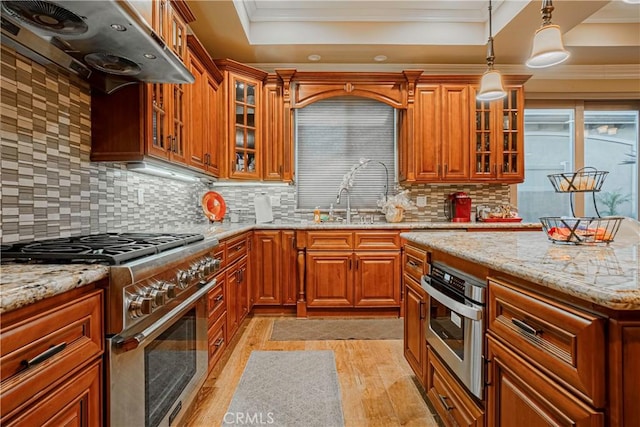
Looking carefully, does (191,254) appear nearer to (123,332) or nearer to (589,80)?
(123,332)

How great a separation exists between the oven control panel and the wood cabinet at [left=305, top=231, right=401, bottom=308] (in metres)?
1.62

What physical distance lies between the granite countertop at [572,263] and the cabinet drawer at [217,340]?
4.33ft

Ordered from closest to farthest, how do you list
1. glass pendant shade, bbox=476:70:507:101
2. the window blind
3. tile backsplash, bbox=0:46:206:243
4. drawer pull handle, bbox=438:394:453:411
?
tile backsplash, bbox=0:46:206:243
drawer pull handle, bbox=438:394:453:411
glass pendant shade, bbox=476:70:507:101
the window blind

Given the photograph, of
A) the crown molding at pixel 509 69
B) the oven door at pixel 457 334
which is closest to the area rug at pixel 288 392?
the oven door at pixel 457 334

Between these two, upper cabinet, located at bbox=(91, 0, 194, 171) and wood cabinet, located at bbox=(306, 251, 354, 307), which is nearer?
upper cabinet, located at bbox=(91, 0, 194, 171)

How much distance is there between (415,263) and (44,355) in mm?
1687

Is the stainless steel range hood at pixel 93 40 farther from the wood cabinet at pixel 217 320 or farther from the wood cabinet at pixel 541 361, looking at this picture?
the wood cabinet at pixel 541 361

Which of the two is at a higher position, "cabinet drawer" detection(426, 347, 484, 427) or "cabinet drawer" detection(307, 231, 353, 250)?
"cabinet drawer" detection(307, 231, 353, 250)

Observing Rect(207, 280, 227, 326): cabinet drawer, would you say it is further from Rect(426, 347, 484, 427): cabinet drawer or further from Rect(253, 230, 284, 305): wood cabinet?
Rect(426, 347, 484, 427): cabinet drawer

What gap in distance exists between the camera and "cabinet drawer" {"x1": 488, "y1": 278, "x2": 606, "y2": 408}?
0.75 meters

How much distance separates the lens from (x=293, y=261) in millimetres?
3451

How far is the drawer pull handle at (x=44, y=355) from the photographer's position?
75 cm

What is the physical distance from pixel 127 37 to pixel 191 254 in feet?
3.07

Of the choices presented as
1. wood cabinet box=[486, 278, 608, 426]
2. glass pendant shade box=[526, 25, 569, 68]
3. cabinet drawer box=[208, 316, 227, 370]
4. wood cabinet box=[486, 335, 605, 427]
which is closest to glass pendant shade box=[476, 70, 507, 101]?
glass pendant shade box=[526, 25, 569, 68]
